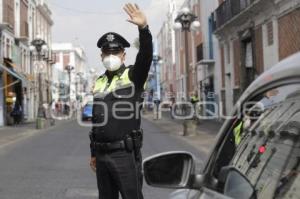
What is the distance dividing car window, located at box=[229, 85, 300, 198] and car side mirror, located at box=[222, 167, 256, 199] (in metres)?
0.03

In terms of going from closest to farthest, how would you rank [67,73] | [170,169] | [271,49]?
1. [170,169]
2. [271,49]
3. [67,73]

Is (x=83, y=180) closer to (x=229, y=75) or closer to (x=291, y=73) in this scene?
(x=291, y=73)

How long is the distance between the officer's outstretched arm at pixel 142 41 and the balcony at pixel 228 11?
22983mm

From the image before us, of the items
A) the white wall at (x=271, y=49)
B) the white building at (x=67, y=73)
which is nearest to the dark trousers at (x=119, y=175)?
the white wall at (x=271, y=49)

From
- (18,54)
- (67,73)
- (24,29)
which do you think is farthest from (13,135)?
(67,73)

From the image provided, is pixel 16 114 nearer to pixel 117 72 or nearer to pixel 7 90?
pixel 7 90

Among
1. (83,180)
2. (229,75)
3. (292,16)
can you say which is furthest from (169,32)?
(83,180)

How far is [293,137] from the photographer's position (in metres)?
2.29

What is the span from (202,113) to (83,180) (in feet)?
97.8

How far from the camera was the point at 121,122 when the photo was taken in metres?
4.59

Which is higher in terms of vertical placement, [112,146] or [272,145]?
[272,145]

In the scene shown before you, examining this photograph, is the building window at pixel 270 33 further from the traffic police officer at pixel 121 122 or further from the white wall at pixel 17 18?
the white wall at pixel 17 18

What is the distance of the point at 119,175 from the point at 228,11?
28968mm

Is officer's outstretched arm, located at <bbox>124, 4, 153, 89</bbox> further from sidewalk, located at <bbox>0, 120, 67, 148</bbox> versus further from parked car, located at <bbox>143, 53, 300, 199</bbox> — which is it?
sidewalk, located at <bbox>0, 120, 67, 148</bbox>
